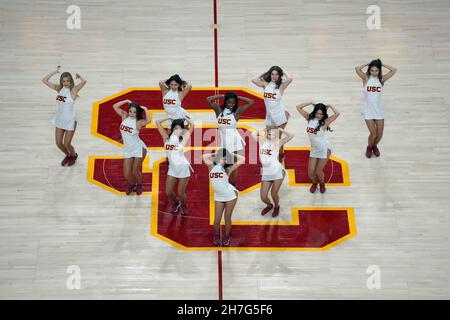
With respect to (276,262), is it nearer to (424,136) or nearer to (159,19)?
(424,136)

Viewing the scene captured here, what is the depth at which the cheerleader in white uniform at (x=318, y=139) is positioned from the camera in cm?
997

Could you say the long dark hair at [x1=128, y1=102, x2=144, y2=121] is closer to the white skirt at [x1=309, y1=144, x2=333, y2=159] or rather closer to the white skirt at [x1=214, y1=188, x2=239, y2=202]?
the white skirt at [x1=214, y1=188, x2=239, y2=202]

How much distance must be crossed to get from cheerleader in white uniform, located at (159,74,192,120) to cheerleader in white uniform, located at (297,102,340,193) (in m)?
1.59

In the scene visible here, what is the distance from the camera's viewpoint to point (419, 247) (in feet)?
32.8

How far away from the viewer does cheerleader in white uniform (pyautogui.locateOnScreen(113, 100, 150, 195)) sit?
9922mm

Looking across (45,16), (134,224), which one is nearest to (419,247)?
(134,224)

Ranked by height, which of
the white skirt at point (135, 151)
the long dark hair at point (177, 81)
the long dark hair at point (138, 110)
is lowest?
the white skirt at point (135, 151)

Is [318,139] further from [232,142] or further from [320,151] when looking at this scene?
[232,142]

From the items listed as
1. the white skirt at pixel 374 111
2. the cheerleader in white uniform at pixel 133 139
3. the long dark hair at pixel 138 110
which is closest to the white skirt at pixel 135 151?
the cheerleader in white uniform at pixel 133 139

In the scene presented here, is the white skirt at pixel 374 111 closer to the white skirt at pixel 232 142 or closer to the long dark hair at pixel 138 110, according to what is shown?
the white skirt at pixel 232 142

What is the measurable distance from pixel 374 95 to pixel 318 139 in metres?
1.14

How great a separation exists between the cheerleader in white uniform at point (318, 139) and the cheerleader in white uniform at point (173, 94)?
159 cm

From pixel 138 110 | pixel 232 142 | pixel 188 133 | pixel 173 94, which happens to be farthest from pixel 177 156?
pixel 173 94

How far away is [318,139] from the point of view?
1004 centimetres
